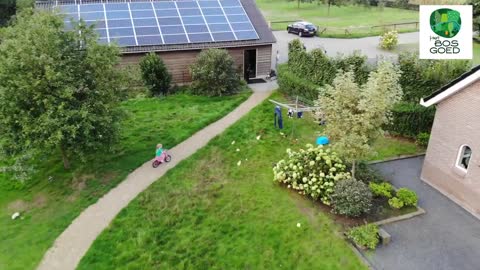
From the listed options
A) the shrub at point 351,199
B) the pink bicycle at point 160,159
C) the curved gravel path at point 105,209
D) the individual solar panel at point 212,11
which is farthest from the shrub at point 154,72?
the shrub at point 351,199

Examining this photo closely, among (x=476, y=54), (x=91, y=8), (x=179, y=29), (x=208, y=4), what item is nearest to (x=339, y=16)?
(x=476, y=54)

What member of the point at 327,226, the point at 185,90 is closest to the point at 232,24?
the point at 185,90

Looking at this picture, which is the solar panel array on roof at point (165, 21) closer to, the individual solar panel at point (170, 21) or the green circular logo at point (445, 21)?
the individual solar panel at point (170, 21)

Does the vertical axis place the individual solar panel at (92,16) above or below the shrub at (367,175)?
above

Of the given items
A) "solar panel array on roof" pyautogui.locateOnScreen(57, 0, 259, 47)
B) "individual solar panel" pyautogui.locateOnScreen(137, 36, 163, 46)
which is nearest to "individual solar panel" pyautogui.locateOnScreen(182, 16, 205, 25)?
"solar panel array on roof" pyautogui.locateOnScreen(57, 0, 259, 47)

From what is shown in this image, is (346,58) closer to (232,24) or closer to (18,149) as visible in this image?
(232,24)

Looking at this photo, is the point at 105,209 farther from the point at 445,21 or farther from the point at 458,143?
the point at 445,21

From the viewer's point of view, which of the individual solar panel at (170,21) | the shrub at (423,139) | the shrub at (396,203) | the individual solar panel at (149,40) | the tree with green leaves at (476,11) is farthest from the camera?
the tree with green leaves at (476,11)
